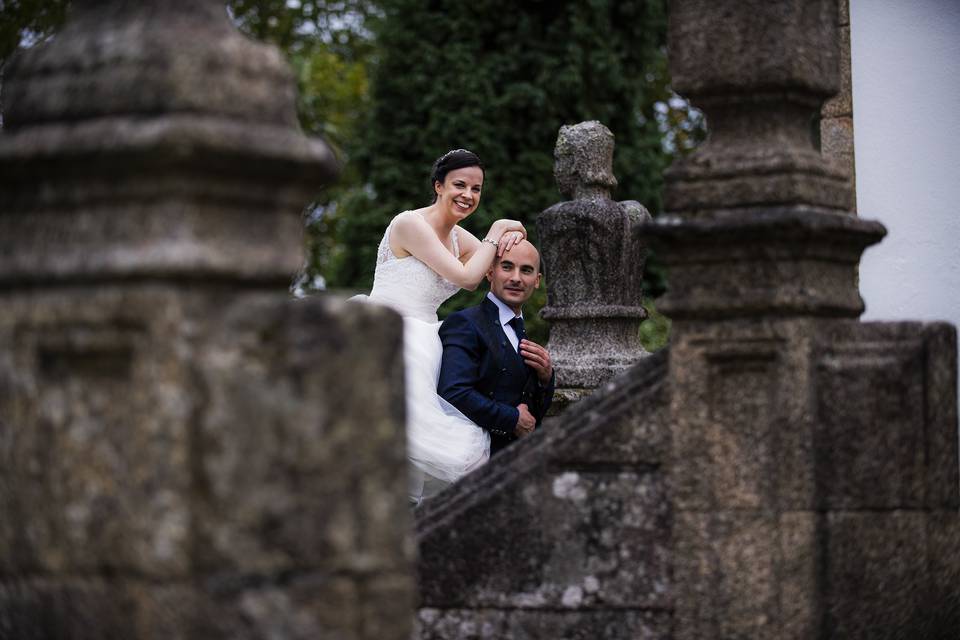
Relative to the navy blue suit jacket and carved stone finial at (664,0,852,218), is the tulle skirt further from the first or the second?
carved stone finial at (664,0,852,218)

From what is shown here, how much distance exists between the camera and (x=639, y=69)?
15.9 meters

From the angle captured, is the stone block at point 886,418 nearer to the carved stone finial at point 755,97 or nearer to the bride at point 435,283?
the carved stone finial at point 755,97

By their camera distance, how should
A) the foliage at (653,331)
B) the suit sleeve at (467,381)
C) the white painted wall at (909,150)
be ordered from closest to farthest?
the suit sleeve at (467,381), the white painted wall at (909,150), the foliage at (653,331)

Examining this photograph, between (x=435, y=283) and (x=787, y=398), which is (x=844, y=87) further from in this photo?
(x=787, y=398)

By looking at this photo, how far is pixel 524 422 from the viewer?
5984 mm

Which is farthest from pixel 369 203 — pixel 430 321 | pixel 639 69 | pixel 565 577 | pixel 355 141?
pixel 565 577

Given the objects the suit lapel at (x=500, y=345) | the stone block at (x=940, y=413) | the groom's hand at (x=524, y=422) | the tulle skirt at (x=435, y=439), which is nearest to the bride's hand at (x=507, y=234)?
the suit lapel at (x=500, y=345)

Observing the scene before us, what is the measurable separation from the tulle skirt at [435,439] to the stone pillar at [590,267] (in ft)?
4.09

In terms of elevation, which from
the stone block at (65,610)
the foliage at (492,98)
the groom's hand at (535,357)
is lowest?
the stone block at (65,610)

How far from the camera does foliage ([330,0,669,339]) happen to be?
14.9 metres

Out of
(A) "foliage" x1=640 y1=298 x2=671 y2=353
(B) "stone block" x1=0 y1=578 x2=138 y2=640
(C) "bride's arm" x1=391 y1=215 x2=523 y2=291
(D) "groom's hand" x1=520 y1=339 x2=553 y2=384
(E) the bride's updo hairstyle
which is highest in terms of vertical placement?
(E) the bride's updo hairstyle

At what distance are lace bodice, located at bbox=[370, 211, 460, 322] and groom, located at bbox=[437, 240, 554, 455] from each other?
24.5 inches

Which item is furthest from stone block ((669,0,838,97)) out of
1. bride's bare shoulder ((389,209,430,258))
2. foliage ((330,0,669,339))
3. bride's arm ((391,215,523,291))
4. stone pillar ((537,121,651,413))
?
foliage ((330,0,669,339))

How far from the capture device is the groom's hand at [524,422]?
19.6 feet
